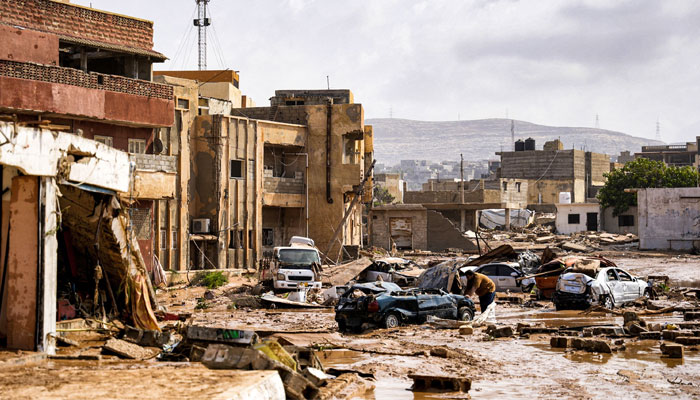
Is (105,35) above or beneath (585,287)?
above

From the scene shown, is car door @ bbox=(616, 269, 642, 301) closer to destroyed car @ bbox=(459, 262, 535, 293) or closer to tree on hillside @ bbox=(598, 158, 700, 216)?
destroyed car @ bbox=(459, 262, 535, 293)

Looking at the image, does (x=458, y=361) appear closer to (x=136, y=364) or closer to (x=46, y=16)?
(x=136, y=364)

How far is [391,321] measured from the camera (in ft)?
69.4

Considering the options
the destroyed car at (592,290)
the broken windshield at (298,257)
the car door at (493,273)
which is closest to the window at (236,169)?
the broken windshield at (298,257)

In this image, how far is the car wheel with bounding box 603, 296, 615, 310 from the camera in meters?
25.8

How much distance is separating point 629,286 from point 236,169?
71.9 feet

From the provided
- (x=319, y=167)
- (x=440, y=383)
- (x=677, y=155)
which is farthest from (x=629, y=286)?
(x=677, y=155)

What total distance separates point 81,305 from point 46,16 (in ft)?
58.2

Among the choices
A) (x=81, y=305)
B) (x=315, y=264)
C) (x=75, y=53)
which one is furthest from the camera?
(x=75, y=53)

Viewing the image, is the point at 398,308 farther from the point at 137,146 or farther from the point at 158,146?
the point at 158,146

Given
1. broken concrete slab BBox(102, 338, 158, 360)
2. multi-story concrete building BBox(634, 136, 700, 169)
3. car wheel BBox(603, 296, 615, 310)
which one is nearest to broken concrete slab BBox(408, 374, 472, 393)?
broken concrete slab BBox(102, 338, 158, 360)

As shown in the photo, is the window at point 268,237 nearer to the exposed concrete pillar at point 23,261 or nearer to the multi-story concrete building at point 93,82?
the multi-story concrete building at point 93,82

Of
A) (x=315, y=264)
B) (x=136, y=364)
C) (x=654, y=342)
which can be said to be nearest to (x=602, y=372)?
(x=654, y=342)

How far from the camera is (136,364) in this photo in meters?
14.5
